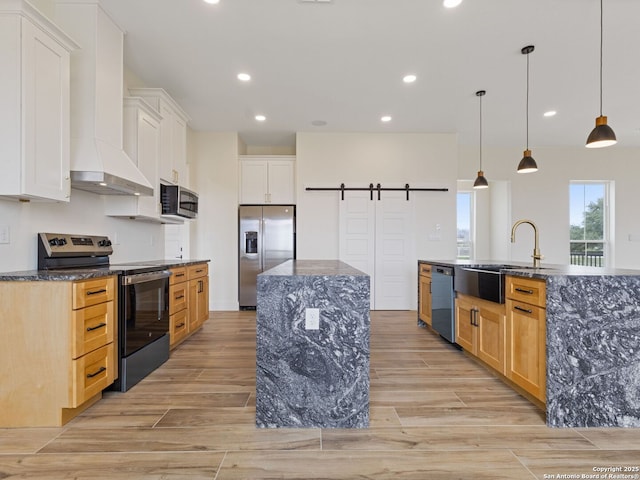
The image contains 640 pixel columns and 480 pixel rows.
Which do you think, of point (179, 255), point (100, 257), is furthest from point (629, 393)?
point (179, 255)

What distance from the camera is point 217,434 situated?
6.14 ft

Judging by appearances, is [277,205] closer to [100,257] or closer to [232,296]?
[232,296]

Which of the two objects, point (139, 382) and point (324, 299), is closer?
point (324, 299)

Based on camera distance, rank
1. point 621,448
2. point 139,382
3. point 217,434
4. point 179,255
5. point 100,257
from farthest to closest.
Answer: point 179,255 → point 100,257 → point 139,382 → point 217,434 → point 621,448

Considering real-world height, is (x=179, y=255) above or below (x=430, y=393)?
above

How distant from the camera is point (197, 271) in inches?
157

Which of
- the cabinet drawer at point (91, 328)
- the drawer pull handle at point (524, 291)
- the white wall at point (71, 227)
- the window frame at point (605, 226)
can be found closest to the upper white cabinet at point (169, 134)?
the white wall at point (71, 227)

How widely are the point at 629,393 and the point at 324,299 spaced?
1852mm

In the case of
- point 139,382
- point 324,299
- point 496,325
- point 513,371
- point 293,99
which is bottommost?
point 139,382

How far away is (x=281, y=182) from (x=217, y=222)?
1.25 metres

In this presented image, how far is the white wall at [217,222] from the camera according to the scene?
215 inches

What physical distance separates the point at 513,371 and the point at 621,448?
654 millimetres

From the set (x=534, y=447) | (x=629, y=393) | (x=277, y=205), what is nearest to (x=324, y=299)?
(x=534, y=447)

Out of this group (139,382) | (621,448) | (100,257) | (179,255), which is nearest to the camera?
(621,448)
